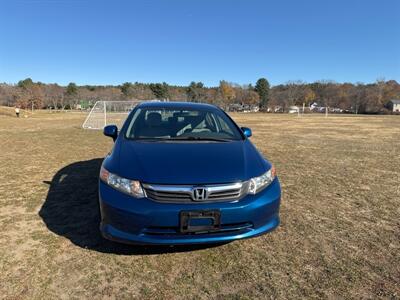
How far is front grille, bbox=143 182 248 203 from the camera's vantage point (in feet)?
Answer: 8.95

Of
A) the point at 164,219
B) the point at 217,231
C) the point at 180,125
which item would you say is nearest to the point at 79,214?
the point at 180,125

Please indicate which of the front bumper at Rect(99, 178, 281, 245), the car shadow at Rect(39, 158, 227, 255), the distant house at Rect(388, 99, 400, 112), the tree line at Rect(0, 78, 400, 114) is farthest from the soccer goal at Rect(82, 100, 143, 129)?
the distant house at Rect(388, 99, 400, 112)

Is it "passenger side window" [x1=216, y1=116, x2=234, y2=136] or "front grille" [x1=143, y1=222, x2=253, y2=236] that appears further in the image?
"passenger side window" [x1=216, y1=116, x2=234, y2=136]

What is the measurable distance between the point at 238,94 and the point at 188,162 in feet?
378

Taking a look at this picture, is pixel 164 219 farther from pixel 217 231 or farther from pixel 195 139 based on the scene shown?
pixel 195 139

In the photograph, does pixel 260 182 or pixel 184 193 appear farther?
pixel 260 182

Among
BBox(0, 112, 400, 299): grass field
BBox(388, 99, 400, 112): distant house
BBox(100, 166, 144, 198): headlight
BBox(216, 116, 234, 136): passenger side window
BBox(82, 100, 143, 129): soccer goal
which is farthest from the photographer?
BBox(388, 99, 400, 112): distant house

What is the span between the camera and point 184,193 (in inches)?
107

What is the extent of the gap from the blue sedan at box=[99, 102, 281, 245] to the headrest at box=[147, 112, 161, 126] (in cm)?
86

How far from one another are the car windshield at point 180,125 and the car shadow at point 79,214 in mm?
1278

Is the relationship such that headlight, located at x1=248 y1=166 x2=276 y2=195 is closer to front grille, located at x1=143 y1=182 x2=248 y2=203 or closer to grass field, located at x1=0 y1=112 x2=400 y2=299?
front grille, located at x1=143 y1=182 x2=248 y2=203

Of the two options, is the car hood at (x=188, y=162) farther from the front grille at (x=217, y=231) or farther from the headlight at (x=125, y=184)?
the front grille at (x=217, y=231)

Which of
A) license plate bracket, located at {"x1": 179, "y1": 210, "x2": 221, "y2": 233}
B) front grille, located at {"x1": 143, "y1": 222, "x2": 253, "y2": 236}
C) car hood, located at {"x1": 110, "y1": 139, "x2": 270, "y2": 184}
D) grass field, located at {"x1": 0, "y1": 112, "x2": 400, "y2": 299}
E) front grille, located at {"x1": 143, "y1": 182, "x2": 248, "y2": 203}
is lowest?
grass field, located at {"x1": 0, "y1": 112, "x2": 400, "y2": 299}

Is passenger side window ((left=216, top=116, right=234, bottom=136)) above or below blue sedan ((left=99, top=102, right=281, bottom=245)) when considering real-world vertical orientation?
above
